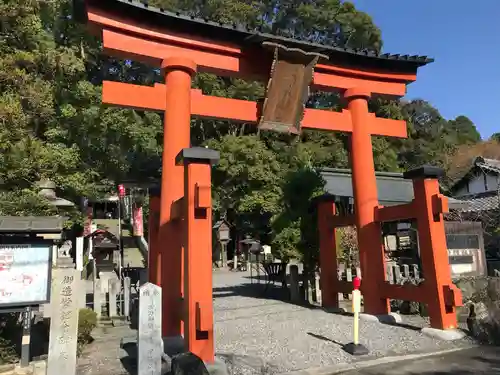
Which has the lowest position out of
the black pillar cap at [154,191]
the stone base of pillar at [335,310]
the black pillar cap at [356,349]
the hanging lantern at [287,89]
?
the black pillar cap at [356,349]

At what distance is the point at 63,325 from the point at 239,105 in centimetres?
549

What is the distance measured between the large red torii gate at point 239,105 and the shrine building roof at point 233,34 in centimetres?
2

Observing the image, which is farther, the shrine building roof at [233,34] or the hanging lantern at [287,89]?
the hanging lantern at [287,89]

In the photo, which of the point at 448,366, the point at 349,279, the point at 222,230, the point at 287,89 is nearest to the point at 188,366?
the point at 448,366

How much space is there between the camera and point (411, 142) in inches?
1341

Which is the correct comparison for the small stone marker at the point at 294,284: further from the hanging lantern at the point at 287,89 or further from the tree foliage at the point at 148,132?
the hanging lantern at the point at 287,89

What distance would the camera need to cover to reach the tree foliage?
13.8 meters

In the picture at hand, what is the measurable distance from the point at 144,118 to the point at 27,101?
33.8 feet

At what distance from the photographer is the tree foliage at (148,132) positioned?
13.8 m

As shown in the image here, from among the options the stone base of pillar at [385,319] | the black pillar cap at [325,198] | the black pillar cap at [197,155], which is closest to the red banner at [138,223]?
the black pillar cap at [325,198]

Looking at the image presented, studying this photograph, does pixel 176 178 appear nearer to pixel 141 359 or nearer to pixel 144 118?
pixel 141 359

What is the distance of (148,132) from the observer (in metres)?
22.0

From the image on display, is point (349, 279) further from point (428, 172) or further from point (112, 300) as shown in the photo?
point (112, 300)

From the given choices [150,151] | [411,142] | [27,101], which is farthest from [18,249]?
[411,142]
